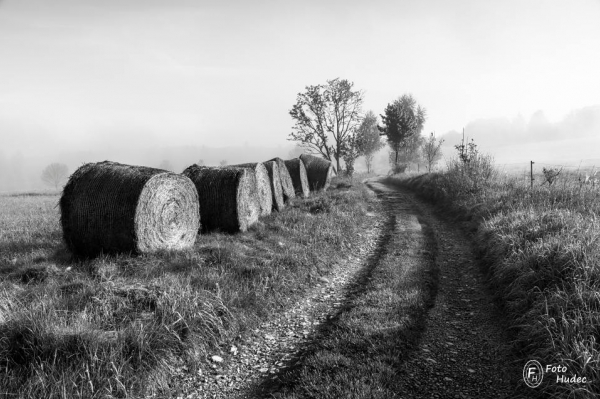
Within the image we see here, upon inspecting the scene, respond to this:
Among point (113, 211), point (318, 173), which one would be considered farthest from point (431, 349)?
point (318, 173)

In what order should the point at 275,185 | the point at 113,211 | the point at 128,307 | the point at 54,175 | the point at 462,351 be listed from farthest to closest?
the point at 54,175 < the point at 275,185 < the point at 113,211 < the point at 128,307 < the point at 462,351

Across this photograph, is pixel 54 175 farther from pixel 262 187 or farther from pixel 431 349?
pixel 431 349

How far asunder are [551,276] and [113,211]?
9512 mm

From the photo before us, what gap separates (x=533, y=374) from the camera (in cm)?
447

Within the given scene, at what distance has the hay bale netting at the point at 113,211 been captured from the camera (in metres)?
8.25

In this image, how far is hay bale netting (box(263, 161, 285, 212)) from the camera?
16.4 metres

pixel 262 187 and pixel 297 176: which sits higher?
pixel 297 176

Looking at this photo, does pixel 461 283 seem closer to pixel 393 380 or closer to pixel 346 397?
pixel 393 380

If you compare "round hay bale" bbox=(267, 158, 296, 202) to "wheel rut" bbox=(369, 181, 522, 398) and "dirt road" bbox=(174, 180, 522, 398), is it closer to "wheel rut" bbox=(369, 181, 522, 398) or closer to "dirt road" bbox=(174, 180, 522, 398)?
"dirt road" bbox=(174, 180, 522, 398)

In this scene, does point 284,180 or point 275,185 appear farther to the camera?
point 284,180

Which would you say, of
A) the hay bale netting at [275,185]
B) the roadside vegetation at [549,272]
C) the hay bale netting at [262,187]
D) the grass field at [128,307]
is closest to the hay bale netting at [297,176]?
the hay bale netting at [275,185]

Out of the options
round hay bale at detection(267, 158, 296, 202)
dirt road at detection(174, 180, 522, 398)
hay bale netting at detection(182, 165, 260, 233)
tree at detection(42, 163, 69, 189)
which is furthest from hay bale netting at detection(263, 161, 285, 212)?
tree at detection(42, 163, 69, 189)

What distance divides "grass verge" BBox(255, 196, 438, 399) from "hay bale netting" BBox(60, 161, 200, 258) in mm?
5174

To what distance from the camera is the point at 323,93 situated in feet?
144
